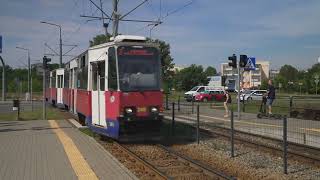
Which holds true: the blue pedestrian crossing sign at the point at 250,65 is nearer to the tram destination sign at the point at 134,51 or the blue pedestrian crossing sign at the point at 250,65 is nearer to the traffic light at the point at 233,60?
the traffic light at the point at 233,60

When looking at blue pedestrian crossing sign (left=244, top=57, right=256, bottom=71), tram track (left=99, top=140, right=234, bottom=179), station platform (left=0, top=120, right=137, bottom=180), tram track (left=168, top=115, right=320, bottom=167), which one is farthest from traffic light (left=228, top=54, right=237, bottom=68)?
tram track (left=99, top=140, right=234, bottom=179)

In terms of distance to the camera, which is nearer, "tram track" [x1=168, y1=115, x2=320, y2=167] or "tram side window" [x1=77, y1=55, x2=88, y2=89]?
Result: "tram track" [x1=168, y1=115, x2=320, y2=167]

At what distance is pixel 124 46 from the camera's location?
1447 cm

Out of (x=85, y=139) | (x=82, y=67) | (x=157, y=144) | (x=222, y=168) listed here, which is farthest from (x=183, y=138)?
(x=222, y=168)

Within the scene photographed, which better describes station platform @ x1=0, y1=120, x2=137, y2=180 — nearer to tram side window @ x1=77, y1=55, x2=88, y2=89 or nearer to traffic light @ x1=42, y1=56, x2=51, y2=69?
tram side window @ x1=77, y1=55, x2=88, y2=89

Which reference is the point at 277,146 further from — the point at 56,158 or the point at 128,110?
the point at 56,158

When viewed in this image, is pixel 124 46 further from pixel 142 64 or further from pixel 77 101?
pixel 77 101

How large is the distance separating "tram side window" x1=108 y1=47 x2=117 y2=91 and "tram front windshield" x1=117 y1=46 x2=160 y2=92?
0.19 m

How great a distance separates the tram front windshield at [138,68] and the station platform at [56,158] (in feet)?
6.90

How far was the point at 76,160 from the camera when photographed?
11.6m

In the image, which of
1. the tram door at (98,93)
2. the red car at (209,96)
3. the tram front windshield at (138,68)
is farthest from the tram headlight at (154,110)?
the red car at (209,96)

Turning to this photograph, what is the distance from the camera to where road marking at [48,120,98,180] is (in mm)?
9711

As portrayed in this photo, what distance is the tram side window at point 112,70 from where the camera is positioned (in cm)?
1435

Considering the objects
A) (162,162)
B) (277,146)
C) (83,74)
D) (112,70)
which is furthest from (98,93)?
(277,146)
